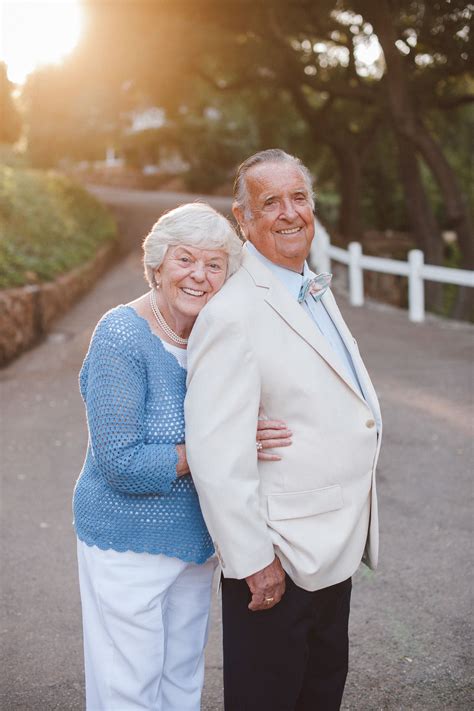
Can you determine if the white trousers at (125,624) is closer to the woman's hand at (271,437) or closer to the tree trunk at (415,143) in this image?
the woman's hand at (271,437)

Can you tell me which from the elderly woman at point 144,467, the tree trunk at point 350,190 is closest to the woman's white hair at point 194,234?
the elderly woman at point 144,467

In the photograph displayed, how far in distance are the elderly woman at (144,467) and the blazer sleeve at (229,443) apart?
Answer: 4.7 inches

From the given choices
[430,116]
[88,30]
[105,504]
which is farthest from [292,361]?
[430,116]

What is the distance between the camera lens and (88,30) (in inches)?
770

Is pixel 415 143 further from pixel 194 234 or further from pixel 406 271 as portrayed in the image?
pixel 194 234

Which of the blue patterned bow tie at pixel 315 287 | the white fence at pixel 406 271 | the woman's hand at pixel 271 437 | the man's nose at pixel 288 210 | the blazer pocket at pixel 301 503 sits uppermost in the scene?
the man's nose at pixel 288 210

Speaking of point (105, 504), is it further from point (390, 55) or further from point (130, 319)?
point (390, 55)

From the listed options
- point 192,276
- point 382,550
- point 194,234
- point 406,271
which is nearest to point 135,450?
point 192,276

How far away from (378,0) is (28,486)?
12.5 m

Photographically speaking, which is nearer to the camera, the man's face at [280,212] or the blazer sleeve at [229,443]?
the blazer sleeve at [229,443]

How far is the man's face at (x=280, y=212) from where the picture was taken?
267cm

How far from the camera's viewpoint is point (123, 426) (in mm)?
2518

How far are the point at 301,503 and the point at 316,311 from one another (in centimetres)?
61

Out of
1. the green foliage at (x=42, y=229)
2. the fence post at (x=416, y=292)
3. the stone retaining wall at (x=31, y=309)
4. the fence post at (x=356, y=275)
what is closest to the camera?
the stone retaining wall at (x=31, y=309)
